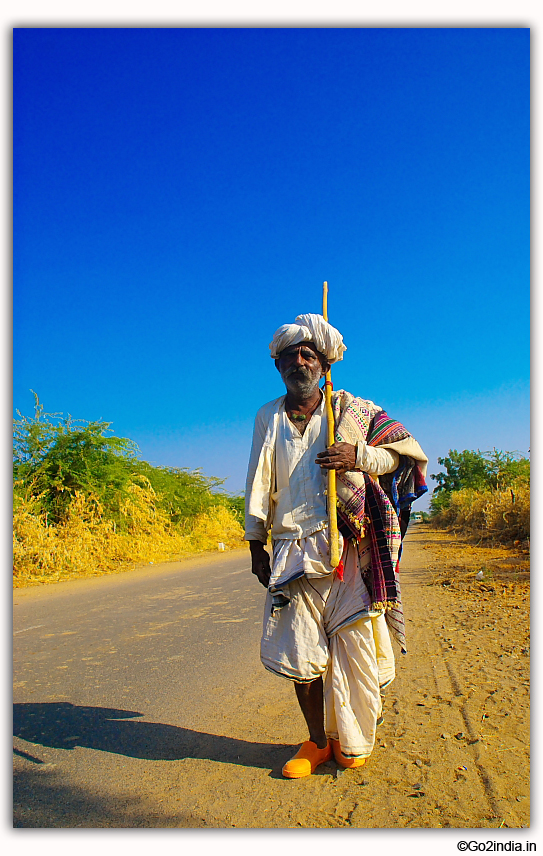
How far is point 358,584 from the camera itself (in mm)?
3057

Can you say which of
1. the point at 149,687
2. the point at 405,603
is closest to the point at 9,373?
the point at 149,687

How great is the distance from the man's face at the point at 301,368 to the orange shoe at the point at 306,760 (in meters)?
1.85

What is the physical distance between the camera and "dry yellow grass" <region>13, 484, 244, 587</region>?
1252 cm

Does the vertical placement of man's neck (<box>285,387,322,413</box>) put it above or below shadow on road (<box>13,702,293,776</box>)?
above

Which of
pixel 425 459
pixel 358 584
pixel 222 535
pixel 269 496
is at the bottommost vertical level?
pixel 222 535

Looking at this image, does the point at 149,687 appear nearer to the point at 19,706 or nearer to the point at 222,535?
the point at 19,706

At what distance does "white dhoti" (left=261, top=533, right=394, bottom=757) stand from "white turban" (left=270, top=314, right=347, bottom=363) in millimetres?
1100

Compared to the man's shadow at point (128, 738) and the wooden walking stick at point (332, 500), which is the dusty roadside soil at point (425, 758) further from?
the wooden walking stick at point (332, 500)

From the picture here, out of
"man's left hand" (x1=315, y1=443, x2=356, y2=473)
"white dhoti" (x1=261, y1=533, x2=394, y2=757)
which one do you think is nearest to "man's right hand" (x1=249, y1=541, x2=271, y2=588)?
"white dhoti" (x1=261, y1=533, x2=394, y2=757)

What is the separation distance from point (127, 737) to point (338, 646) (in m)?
1.52

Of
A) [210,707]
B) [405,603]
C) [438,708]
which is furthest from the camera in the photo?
[405,603]

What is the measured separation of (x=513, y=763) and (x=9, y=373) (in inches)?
121

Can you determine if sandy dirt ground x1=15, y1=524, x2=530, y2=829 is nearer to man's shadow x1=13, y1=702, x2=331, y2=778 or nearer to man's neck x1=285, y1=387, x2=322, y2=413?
man's shadow x1=13, y1=702, x2=331, y2=778

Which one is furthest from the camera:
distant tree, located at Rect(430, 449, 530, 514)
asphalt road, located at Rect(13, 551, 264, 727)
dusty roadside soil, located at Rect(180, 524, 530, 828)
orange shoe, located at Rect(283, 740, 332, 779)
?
distant tree, located at Rect(430, 449, 530, 514)
